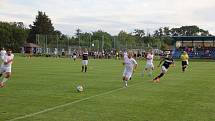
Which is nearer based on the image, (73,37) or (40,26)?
(73,37)

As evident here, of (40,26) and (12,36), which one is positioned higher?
(40,26)

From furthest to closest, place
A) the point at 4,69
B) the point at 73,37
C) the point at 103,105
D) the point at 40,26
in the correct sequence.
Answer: the point at 40,26 → the point at 73,37 → the point at 4,69 → the point at 103,105

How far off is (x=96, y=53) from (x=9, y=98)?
74.0 metres

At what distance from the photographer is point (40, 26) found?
15125cm

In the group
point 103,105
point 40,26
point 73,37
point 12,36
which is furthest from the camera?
point 40,26

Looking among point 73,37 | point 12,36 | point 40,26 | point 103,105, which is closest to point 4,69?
point 103,105

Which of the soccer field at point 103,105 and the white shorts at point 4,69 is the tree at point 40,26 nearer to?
the white shorts at point 4,69

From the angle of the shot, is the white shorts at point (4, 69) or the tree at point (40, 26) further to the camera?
the tree at point (40, 26)

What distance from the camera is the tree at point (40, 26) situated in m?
151

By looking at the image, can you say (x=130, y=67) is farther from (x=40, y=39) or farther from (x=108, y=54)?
(x=40, y=39)

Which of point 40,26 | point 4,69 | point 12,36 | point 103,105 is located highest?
point 40,26

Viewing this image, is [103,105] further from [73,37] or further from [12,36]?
[12,36]

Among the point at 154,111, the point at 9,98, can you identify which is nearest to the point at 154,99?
the point at 154,111

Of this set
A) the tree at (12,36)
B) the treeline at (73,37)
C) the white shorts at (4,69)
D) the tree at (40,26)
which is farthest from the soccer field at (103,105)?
the tree at (40,26)
